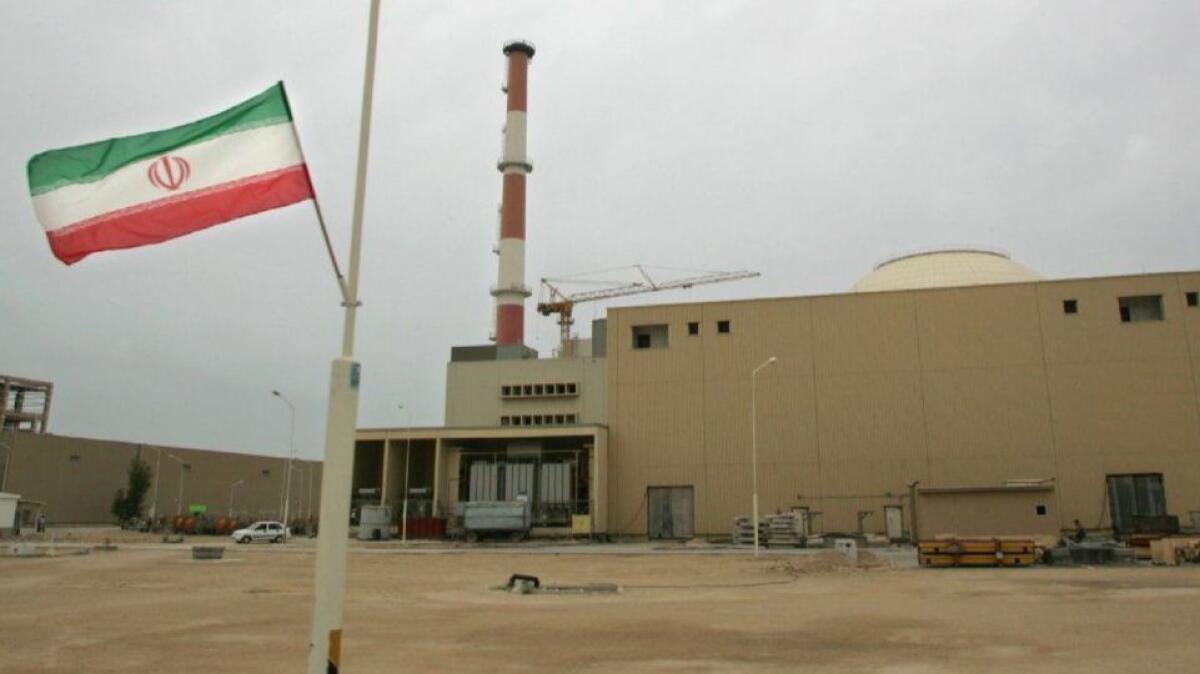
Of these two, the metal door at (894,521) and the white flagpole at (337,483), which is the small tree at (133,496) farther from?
the white flagpole at (337,483)

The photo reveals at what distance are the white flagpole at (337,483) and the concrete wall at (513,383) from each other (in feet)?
199

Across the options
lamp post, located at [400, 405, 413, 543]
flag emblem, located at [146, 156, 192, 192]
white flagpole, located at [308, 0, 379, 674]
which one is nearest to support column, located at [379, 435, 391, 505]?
lamp post, located at [400, 405, 413, 543]

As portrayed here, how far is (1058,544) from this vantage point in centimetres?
3725

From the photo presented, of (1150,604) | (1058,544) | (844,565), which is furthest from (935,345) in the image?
(1150,604)

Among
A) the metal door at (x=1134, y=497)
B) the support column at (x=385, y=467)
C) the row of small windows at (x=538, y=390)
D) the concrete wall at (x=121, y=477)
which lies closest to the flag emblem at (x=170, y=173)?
the metal door at (x=1134, y=497)

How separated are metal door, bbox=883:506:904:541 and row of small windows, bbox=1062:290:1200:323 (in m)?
15.6

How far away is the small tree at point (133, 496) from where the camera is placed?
9212 centimetres

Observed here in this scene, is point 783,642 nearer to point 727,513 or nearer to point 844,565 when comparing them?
point 844,565

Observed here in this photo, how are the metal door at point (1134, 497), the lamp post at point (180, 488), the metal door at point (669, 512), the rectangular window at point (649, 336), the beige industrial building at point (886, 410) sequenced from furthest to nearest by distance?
the lamp post at point (180, 488) → the rectangular window at point (649, 336) → the metal door at point (669, 512) → the beige industrial building at point (886, 410) → the metal door at point (1134, 497)

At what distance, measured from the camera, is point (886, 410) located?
181 ft

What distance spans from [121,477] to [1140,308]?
9522 centimetres

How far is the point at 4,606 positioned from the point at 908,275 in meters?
60.0

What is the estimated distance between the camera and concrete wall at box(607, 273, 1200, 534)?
2052 inches

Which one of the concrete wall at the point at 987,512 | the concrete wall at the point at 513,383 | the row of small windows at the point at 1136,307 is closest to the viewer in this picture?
the concrete wall at the point at 987,512
